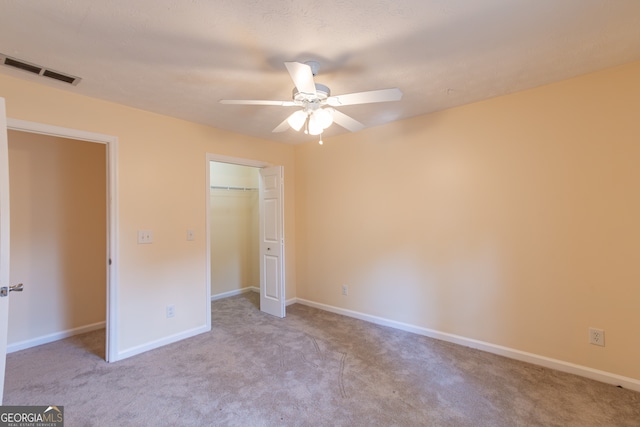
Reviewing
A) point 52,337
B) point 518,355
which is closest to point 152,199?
point 52,337

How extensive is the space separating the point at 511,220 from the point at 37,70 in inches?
156

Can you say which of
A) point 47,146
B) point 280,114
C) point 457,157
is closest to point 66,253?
point 47,146

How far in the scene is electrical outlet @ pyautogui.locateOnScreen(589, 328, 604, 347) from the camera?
7.40 feet

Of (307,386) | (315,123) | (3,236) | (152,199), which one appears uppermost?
(315,123)

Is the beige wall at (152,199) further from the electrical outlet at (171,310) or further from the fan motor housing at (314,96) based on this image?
the fan motor housing at (314,96)

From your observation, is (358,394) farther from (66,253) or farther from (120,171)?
(66,253)

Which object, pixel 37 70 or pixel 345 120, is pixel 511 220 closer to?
pixel 345 120

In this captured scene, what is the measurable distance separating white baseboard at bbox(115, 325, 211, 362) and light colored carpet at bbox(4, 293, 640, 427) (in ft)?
0.23

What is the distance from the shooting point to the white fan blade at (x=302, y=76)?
61.2 inches

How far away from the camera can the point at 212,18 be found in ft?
5.16

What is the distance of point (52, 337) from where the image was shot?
123 inches

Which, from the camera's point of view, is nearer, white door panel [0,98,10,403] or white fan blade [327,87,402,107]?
white door panel [0,98,10,403]

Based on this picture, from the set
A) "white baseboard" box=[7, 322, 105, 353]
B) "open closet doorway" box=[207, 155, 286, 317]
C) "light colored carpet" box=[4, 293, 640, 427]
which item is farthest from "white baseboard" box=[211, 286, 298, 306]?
"white baseboard" box=[7, 322, 105, 353]

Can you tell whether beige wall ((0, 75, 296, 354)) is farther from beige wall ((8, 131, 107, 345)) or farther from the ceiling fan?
the ceiling fan
